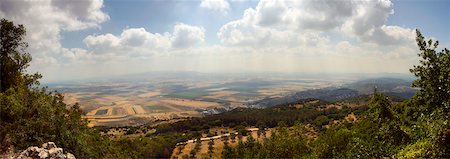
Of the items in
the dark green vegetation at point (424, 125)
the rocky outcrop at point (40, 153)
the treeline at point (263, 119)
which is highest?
the dark green vegetation at point (424, 125)

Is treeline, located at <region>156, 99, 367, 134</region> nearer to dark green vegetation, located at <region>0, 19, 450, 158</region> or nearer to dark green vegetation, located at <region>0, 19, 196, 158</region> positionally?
dark green vegetation, located at <region>0, 19, 450, 158</region>

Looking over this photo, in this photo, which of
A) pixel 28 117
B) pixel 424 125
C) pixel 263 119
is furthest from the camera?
pixel 263 119

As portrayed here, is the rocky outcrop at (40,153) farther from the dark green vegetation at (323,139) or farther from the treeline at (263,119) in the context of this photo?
the treeline at (263,119)

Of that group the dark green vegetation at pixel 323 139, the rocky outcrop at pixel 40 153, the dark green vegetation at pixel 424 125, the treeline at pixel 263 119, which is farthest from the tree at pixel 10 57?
the treeline at pixel 263 119

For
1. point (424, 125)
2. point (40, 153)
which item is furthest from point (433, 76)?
point (40, 153)

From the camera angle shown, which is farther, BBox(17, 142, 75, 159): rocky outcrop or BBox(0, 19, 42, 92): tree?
BBox(0, 19, 42, 92): tree

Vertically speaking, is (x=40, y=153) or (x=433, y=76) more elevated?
(x=433, y=76)

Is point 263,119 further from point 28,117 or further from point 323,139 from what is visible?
point 28,117

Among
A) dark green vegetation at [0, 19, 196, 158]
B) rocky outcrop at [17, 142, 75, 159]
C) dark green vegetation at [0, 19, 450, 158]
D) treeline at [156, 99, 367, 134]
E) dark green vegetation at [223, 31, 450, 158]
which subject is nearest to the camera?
dark green vegetation at [223, 31, 450, 158]

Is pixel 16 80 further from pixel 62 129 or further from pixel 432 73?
pixel 432 73

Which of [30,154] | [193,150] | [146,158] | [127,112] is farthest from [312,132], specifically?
[127,112]

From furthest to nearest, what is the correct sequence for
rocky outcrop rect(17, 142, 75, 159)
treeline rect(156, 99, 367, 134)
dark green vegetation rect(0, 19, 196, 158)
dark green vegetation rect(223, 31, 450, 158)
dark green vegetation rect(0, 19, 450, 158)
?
1. treeline rect(156, 99, 367, 134)
2. dark green vegetation rect(0, 19, 196, 158)
3. rocky outcrop rect(17, 142, 75, 159)
4. dark green vegetation rect(0, 19, 450, 158)
5. dark green vegetation rect(223, 31, 450, 158)

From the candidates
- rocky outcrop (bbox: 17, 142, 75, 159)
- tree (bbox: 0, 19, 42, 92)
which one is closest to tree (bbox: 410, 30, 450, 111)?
rocky outcrop (bbox: 17, 142, 75, 159)
